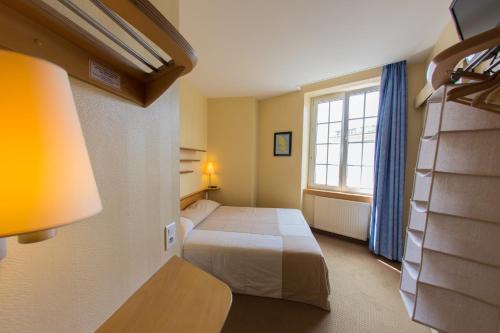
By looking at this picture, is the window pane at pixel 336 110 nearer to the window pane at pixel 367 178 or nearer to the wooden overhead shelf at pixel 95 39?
the window pane at pixel 367 178

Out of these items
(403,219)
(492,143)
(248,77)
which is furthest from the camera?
(248,77)

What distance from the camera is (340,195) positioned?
9.46 ft

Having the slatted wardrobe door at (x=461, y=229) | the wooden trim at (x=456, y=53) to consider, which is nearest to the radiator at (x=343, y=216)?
the slatted wardrobe door at (x=461, y=229)

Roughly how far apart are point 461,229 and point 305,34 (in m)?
1.84

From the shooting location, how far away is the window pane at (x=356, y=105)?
2.81 metres

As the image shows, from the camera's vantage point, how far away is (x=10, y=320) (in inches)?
14.7

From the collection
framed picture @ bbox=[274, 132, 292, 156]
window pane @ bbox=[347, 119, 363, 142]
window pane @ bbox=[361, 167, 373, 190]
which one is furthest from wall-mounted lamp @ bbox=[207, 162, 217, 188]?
window pane @ bbox=[361, 167, 373, 190]

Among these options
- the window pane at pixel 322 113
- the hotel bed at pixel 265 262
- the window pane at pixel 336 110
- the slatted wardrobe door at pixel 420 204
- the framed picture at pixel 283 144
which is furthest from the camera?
the framed picture at pixel 283 144

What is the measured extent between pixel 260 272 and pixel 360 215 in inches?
73.8

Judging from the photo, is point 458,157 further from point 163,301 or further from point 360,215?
point 360,215

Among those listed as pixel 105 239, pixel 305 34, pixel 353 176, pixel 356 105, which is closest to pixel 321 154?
pixel 353 176

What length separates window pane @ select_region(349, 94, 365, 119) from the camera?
9.22ft

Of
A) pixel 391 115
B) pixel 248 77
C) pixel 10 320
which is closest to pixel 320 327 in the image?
pixel 10 320

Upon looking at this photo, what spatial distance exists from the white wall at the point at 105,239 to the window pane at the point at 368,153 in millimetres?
2824
